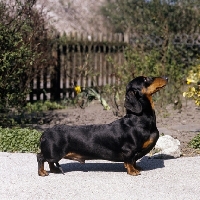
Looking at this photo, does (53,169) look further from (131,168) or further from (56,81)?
(56,81)

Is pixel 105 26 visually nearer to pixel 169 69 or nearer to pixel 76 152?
pixel 169 69

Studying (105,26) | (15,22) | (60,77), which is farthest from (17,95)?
(105,26)

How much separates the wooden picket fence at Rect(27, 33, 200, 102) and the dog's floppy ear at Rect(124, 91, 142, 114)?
6.48 m

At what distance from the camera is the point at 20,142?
7734 millimetres

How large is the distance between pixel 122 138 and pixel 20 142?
221 cm

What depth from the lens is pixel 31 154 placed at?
738cm

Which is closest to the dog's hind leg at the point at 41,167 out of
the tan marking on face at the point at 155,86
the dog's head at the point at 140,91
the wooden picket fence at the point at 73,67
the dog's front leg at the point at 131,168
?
the dog's front leg at the point at 131,168

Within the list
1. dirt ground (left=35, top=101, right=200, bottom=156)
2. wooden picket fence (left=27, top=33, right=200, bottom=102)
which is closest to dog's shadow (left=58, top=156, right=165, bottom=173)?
dirt ground (left=35, top=101, right=200, bottom=156)

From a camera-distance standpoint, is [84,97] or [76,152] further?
[84,97]

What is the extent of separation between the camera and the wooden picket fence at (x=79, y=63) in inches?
540

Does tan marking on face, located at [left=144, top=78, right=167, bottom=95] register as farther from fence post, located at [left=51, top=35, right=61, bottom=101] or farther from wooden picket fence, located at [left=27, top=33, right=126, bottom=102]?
fence post, located at [left=51, top=35, right=61, bottom=101]

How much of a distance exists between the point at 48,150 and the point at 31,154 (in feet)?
4.37

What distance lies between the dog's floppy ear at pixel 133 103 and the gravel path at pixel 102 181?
30.8 inches

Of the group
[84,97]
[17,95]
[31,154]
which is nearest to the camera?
[31,154]
